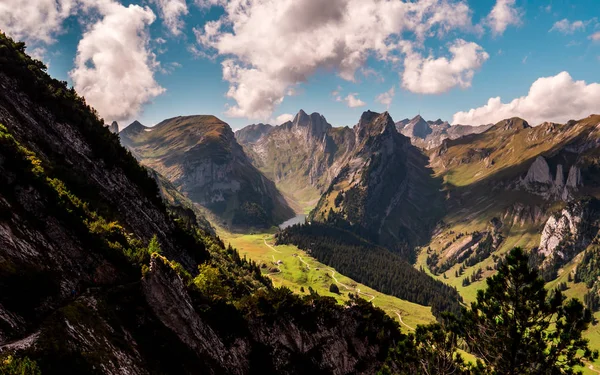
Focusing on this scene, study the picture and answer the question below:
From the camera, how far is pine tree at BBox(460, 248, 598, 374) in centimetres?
2794

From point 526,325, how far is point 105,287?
1641 inches

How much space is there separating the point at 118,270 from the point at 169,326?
913 cm

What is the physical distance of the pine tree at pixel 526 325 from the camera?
91.7 feet

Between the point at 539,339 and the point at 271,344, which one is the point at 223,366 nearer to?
the point at 271,344

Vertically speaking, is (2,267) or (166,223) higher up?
(166,223)

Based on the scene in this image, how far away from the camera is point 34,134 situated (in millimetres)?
53625

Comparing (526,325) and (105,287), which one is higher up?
(105,287)

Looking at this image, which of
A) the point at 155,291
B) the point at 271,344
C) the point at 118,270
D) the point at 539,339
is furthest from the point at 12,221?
the point at 539,339

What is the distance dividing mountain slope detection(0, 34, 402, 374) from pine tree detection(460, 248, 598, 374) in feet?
98.6

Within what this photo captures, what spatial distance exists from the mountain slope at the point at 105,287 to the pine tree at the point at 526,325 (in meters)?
30.1

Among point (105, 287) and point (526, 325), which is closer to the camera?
point (526, 325)

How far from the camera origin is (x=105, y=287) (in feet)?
116

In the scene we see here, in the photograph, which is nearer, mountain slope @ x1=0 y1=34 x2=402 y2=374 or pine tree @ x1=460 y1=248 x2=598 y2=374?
mountain slope @ x1=0 y1=34 x2=402 y2=374

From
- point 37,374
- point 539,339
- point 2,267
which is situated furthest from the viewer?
point 539,339
